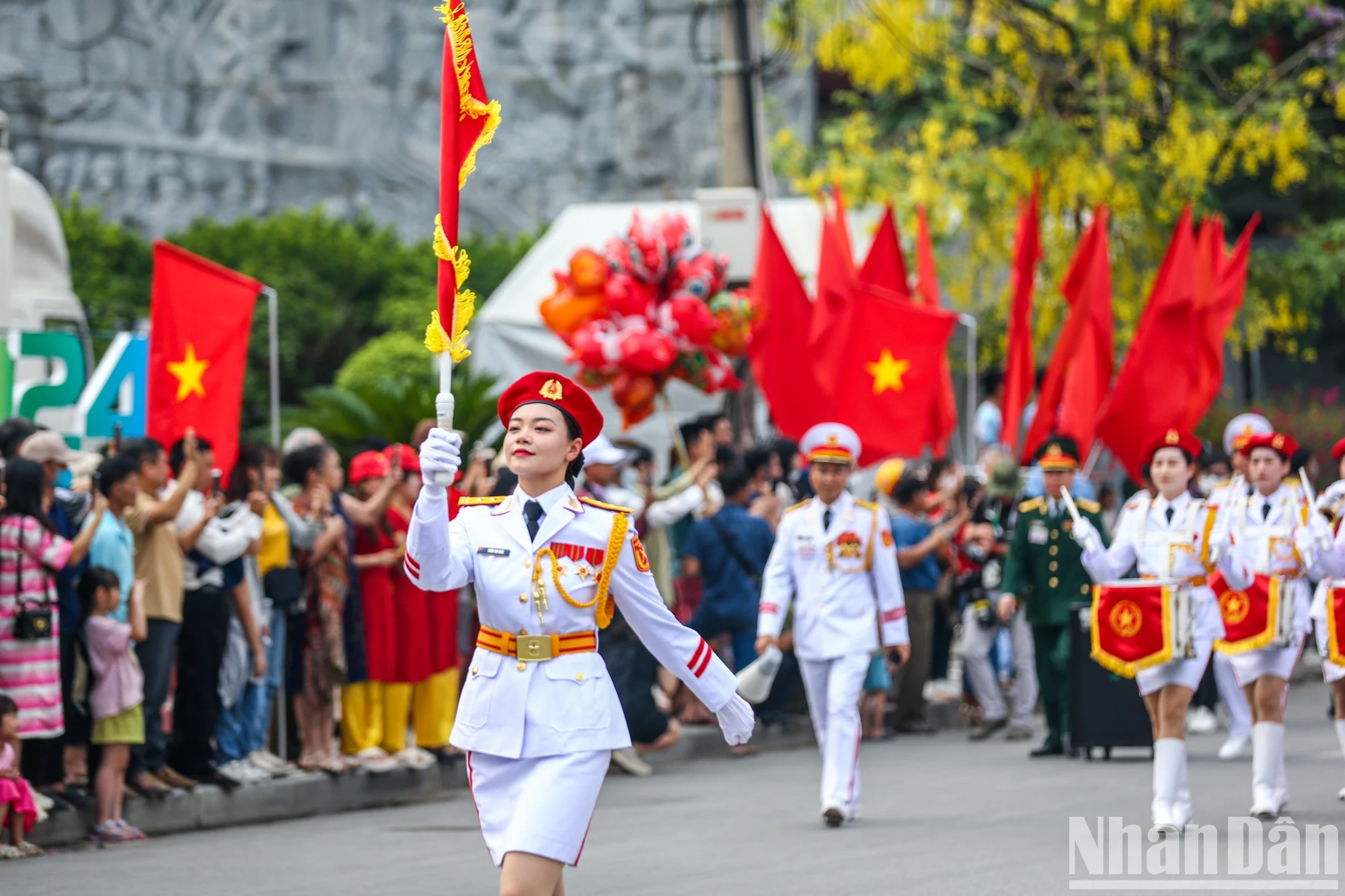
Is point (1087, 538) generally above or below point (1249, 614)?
above

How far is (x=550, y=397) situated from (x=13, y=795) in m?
4.36

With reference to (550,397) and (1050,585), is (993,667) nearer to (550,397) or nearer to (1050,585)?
(1050,585)

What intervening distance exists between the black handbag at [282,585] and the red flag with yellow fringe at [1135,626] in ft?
14.5

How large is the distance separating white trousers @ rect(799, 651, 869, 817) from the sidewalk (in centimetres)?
258

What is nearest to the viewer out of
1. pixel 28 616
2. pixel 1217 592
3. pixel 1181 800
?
pixel 28 616

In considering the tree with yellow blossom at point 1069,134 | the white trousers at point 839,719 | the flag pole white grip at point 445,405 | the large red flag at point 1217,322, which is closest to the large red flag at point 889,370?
the large red flag at point 1217,322

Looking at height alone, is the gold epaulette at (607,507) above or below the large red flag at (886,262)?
below

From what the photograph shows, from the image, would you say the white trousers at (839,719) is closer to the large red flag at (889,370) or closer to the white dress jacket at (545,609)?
the white dress jacket at (545,609)

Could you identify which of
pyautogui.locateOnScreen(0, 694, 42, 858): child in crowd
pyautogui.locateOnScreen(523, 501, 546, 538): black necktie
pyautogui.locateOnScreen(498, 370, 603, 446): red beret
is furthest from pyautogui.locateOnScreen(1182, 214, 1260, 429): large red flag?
pyautogui.locateOnScreen(523, 501, 546, 538): black necktie

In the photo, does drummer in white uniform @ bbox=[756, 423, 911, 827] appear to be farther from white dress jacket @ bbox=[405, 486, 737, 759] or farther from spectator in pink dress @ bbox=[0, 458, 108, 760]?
white dress jacket @ bbox=[405, 486, 737, 759]

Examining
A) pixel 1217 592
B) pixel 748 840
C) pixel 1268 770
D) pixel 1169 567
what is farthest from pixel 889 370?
pixel 748 840

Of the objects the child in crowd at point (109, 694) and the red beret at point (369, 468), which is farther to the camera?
the red beret at point (369, 468)

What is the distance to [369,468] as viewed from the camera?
12102 mm

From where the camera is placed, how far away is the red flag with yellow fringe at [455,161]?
5.84m
